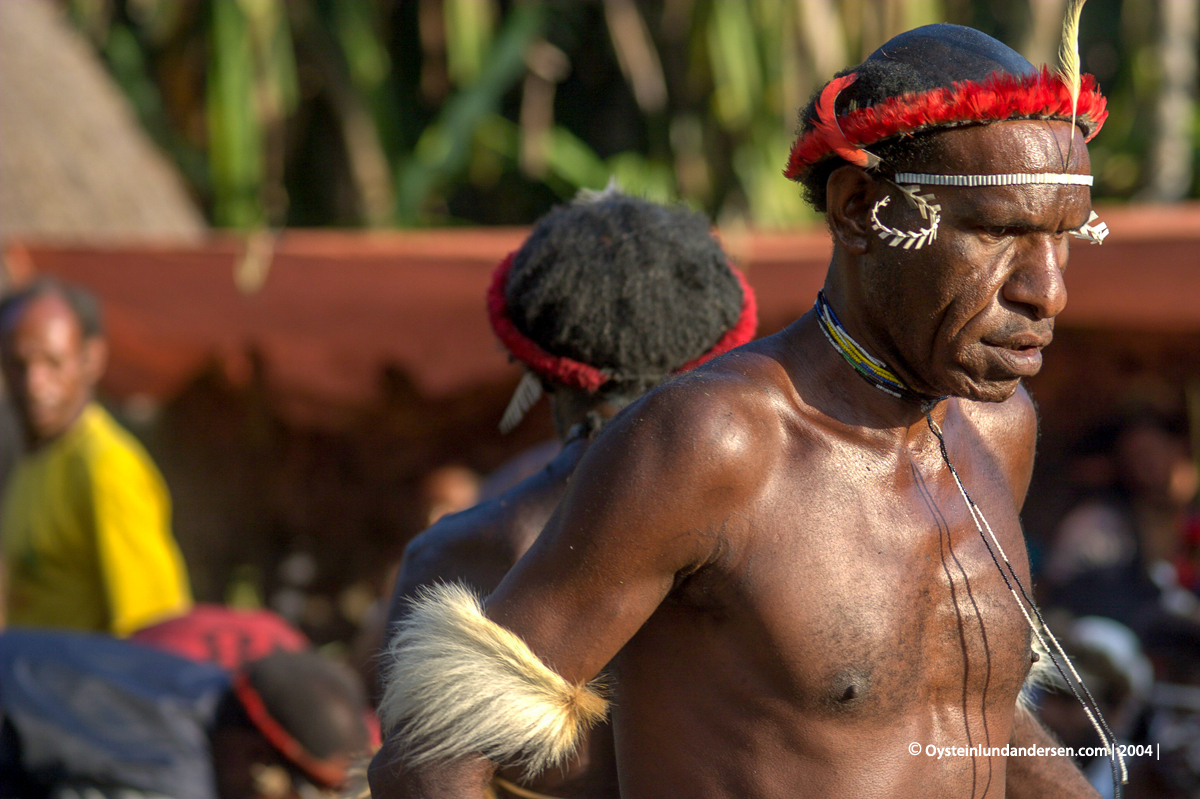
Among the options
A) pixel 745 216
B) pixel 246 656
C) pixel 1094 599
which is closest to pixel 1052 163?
pixel 246 656

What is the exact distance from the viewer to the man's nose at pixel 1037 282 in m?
1.64

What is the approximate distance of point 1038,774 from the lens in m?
2.03

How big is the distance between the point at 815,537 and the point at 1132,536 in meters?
3.69

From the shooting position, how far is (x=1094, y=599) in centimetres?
481

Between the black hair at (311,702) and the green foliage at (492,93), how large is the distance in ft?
20.6

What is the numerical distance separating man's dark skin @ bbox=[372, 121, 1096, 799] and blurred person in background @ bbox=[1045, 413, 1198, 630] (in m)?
3.11

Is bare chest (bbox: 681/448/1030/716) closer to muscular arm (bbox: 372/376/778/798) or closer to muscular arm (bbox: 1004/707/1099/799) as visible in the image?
muscular arm (bbox: 372/376/778/798)

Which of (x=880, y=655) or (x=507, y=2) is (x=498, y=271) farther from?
(x=507, y=2)

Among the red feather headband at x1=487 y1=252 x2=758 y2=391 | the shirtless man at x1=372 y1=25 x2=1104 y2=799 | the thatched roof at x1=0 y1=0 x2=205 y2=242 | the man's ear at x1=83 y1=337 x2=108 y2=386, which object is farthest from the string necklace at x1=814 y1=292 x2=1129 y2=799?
the thatched roof at x1=0 y1=0 x2=205 y2=242

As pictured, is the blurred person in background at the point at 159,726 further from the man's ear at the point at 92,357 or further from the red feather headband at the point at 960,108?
the red feather headband at the point at 960,108

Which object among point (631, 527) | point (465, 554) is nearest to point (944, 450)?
point (631, 527)

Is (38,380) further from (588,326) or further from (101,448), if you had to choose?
(588,326)

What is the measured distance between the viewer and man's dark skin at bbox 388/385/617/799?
2.06 meters

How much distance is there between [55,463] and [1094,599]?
3792mm
